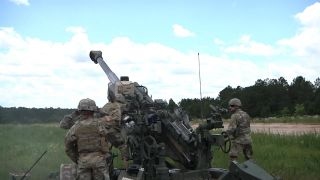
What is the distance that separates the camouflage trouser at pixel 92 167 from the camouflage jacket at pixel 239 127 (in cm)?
400

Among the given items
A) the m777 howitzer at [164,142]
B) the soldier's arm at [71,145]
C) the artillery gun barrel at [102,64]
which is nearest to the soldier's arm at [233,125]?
the m777 howitzer at [164,142]

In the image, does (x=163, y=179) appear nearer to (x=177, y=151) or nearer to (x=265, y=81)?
(x=177, y=151)

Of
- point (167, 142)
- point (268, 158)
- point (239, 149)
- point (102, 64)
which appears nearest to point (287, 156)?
point (268, 158)

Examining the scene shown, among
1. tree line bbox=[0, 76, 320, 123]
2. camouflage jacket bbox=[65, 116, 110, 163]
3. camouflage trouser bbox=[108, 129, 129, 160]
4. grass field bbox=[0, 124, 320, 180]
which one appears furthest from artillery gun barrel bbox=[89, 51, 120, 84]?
tree line bbox=[0, 76, 320, 123]

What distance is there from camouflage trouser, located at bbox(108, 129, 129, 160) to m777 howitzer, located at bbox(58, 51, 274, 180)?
0.64 ft

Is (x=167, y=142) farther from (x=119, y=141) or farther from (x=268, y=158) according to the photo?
(x=268, y=158)

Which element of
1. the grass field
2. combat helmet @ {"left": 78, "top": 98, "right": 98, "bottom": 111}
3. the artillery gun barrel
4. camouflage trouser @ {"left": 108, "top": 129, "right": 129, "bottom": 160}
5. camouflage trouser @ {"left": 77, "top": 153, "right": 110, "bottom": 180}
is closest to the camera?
combat helmet @ {"left": 78, "top": 98, "right": 98, "bottom": 111}

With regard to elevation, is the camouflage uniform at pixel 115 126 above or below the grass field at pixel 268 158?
above

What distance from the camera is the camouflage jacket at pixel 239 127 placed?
40.3ft

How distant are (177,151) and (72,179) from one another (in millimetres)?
Answer: 2118

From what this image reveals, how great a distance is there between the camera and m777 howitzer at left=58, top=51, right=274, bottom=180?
989cm

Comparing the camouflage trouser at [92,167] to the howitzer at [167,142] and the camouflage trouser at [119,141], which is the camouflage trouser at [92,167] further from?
the camouflage trouser at [119,141]

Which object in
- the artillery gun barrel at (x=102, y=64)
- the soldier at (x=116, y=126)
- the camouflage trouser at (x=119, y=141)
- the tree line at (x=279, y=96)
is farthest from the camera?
the tree line at (x=279, y=96)

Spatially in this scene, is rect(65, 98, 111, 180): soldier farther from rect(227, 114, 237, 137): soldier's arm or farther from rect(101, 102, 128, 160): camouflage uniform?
rect(227, 114, 237, 137): soldier's arm
